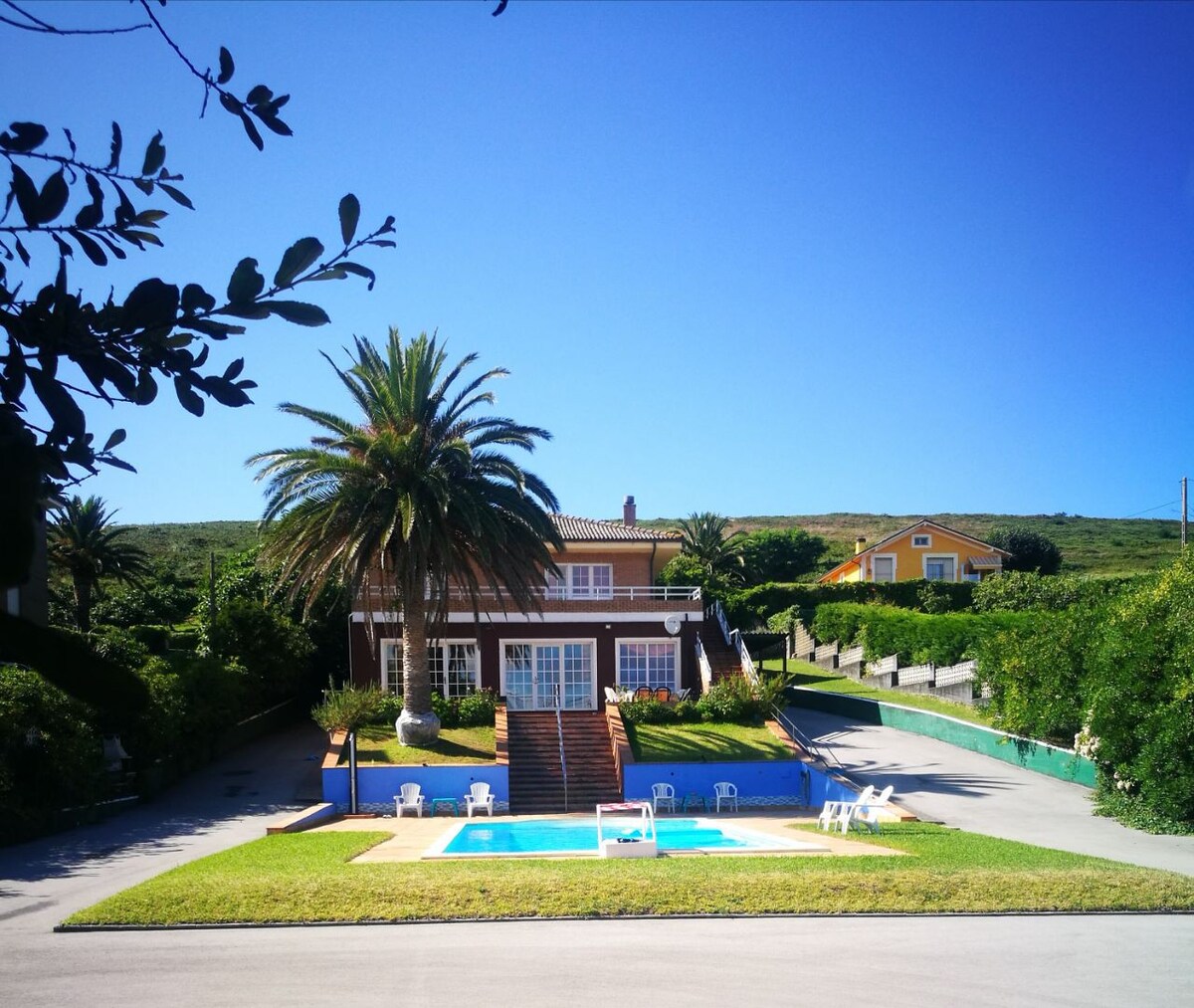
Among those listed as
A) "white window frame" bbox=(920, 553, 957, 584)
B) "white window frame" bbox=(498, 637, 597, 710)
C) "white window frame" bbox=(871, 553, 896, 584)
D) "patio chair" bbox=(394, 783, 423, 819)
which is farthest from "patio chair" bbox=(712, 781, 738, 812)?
"white window frame" bbox=(920, 553, 957, 584)

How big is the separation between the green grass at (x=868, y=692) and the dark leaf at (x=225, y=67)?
2876cm

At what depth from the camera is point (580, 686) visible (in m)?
34.7

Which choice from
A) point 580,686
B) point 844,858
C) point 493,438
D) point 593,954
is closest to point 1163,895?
point 844,858

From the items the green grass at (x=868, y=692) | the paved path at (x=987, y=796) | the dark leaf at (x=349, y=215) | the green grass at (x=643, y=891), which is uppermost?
the dark leaf at (x=349, y=215)

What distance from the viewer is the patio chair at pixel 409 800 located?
989 inches

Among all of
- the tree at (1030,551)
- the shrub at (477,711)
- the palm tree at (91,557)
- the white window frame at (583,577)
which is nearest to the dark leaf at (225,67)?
the shrub at (477,711)

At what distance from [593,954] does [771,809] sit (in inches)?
599

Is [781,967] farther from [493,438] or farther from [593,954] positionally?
[493,438]

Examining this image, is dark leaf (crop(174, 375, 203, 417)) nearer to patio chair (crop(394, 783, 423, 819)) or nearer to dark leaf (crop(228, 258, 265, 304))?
dark leaf (crop(228, 258, 265, 304))

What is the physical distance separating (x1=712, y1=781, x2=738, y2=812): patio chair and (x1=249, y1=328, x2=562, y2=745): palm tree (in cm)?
655

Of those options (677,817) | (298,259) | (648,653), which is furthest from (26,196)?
(648,653)

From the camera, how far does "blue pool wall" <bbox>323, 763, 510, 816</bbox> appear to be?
Answer: 2572 centimetres

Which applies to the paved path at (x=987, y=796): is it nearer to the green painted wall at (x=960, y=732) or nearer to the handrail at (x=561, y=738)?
the green painted wall at (x=960, y=732)

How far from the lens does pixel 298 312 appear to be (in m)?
2.06
